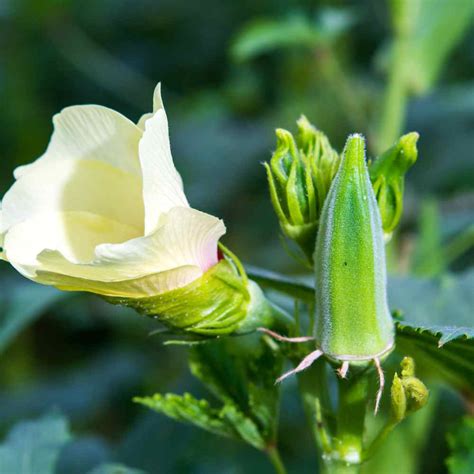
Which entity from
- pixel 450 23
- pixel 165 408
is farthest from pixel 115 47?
pixel 165 408

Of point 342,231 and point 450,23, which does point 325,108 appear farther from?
point 342,231

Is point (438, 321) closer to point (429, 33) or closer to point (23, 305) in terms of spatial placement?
point (23, 305)

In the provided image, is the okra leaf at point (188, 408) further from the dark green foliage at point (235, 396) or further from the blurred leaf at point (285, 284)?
the blurred leaf at point (285, 284)

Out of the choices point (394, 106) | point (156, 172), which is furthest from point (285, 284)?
point (394, 106)

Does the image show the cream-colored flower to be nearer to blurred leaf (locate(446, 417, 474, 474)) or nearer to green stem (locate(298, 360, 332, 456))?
green stem (locate(298, 360, 332, 456))

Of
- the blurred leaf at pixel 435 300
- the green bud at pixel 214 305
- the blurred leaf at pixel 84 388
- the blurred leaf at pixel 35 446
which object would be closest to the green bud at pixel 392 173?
the green bud at pixel 214 305

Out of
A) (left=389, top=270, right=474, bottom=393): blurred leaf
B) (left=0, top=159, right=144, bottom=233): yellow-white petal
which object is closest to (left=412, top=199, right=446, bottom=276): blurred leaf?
(left=389, top=270, right=474, bottom=393): blurred leaf
